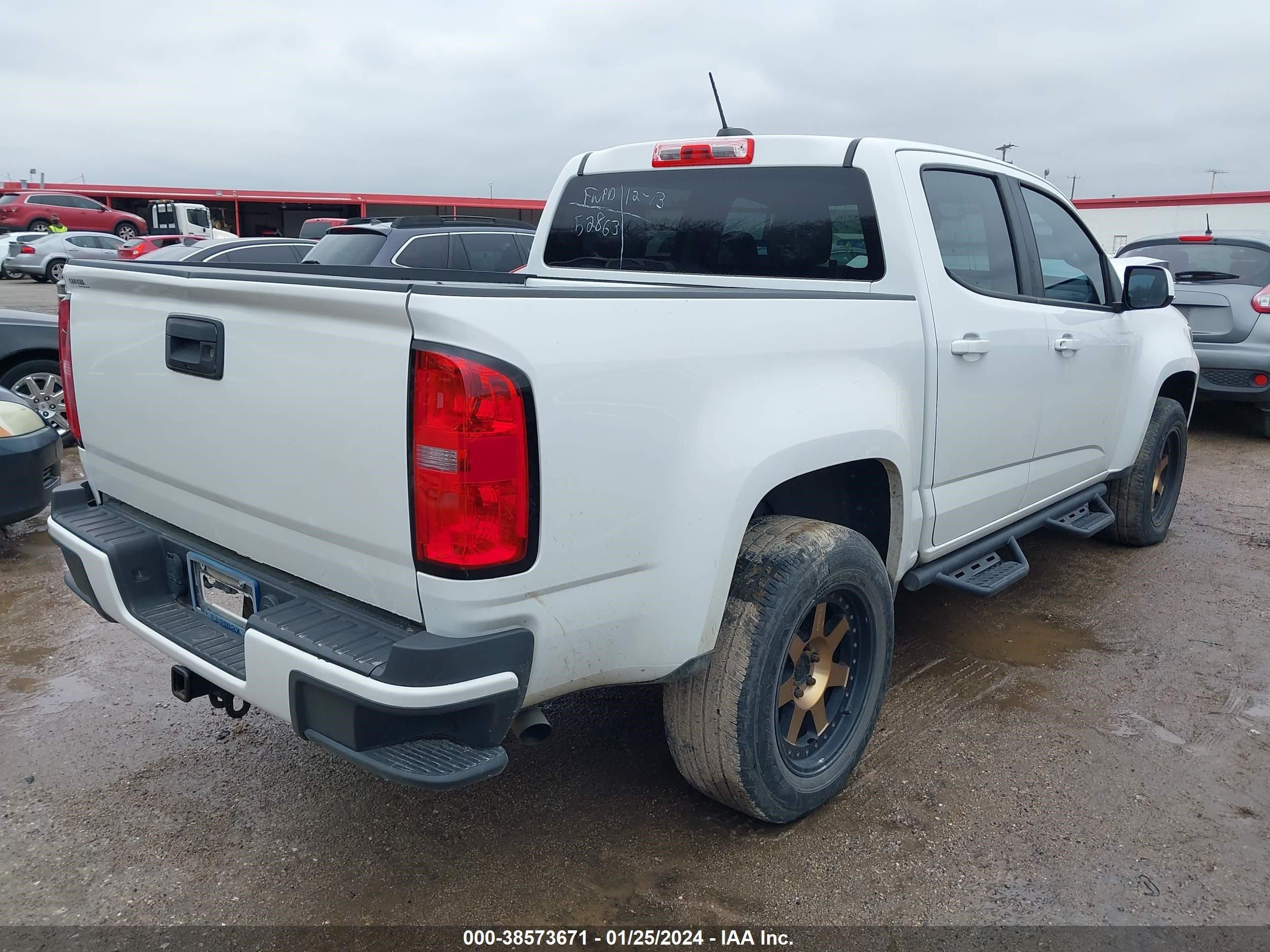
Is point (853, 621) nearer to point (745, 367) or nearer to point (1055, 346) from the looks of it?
point (745, 367)

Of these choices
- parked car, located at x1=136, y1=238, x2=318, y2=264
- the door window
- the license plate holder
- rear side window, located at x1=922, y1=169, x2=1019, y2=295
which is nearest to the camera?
the license plate holder

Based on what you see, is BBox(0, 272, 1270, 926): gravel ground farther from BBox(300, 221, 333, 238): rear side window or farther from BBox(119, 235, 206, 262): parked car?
BBox(119, 235, 206, 262): parked car

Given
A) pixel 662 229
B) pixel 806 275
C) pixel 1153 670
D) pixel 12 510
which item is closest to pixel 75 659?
pixel 12 510

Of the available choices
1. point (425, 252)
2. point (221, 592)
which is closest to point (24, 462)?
point (221, 592)

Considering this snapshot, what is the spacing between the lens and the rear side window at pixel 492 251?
9.62 m

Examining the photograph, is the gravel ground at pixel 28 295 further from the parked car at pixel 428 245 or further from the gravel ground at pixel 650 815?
the gravel ground at pixel 650 815

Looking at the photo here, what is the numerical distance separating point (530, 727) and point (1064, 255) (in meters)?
3.21

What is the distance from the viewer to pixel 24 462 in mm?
4805

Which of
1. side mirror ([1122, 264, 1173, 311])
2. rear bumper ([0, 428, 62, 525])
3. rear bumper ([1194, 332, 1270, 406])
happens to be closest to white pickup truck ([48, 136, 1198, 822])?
side mirror ([1122, 264, 1173, 311])

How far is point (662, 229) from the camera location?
3725mm

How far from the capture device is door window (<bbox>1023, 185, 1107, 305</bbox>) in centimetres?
397

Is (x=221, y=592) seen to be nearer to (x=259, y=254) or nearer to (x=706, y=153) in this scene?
(x=706, y=153)

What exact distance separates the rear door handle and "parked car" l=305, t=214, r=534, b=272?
579 centimetres

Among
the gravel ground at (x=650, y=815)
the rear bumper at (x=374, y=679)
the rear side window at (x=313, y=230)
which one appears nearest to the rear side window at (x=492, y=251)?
the gravel ground at (x=650, y=815)
